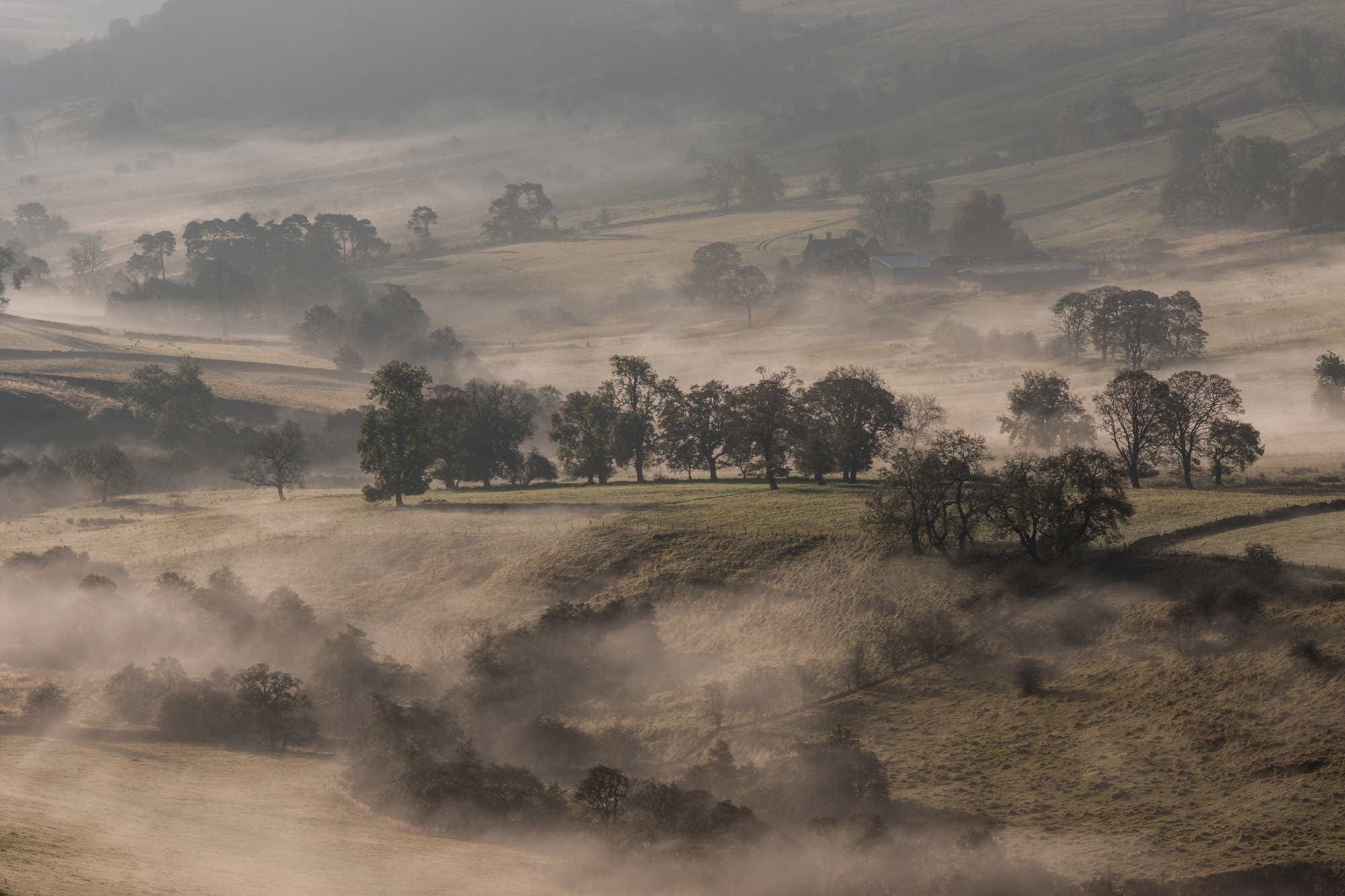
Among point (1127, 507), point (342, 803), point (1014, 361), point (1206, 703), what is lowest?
point (342, 803)

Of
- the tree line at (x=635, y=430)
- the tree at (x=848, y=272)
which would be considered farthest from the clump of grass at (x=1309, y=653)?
the tree at (x=848, y=272)

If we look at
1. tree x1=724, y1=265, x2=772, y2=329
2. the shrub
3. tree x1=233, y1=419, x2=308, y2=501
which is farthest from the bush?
tree x1=724, y1=265, x2=772, y2=329

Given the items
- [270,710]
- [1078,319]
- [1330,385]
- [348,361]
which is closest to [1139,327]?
[1078,319]

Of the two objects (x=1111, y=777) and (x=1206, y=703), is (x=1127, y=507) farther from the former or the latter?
(x=1111, y=777)

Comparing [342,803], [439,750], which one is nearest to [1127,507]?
[439,750]

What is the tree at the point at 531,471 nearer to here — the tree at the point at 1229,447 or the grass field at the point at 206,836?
the grass field at the point at 206,836

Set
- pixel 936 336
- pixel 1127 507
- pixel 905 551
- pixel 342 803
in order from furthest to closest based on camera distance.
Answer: pixel 936 336, pixel 905 551, pixel 1127 507, pixel 342 803
